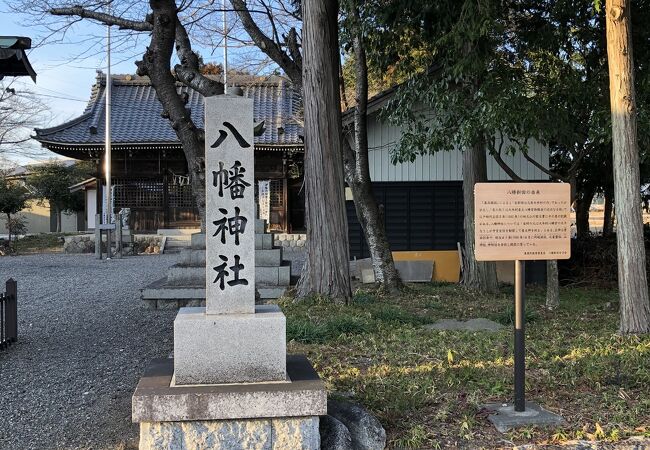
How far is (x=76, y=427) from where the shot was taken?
5.05 m

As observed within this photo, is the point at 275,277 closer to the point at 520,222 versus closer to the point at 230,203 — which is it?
the point at 230,203

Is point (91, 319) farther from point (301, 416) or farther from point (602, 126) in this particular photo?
point (602, 126)

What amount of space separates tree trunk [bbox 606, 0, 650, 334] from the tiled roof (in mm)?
16653

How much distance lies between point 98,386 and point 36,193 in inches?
1164

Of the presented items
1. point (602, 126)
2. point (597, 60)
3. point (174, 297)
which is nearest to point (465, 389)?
point (602, 126)

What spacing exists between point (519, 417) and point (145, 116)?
25.6 meters

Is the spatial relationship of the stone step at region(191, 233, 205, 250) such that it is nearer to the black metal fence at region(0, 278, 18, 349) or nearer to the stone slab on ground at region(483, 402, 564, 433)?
the black metal fence at region(0, 278, 18, 349)

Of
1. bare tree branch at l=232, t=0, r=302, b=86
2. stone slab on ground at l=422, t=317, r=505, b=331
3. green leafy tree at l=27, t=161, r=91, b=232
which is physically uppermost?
bare tree branch at l=232, t=0, r=302, b=86

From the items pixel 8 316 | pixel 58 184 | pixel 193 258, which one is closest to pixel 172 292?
→ pixel 193 258

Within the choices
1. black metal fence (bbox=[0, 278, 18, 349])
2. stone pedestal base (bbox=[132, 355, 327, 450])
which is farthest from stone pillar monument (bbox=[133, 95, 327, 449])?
black metal fence (bbox=[0, 278, 18, 349])

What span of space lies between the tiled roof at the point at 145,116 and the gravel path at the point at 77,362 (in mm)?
10464

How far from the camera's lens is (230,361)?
413 cm

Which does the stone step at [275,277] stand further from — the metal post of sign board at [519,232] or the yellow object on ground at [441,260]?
the metal post of sign board at [519,232]

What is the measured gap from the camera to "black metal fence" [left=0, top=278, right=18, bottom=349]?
26.6 feet
